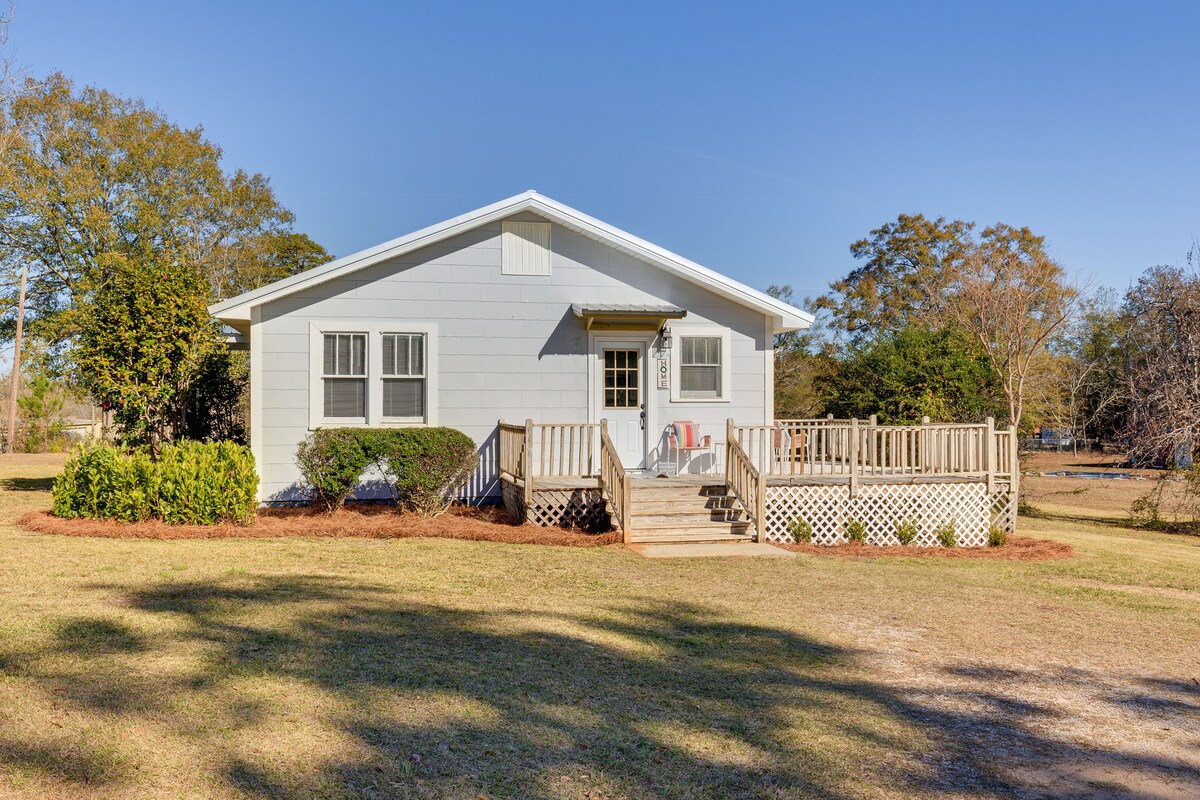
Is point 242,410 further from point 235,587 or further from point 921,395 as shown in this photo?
point 921,395

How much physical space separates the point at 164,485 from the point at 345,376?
319cm

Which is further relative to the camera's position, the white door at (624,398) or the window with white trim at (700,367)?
the window with white trim at (700,367)

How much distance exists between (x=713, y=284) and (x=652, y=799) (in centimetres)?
1094

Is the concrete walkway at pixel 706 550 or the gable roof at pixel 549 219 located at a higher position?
the gable roof at pixel 549 219

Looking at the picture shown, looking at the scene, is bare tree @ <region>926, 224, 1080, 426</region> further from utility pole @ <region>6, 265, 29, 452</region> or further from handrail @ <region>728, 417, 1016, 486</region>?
utility pole @ <region>6, 265, 29, 452</region>

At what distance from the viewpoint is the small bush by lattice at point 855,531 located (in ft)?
40.5

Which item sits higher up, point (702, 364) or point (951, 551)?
point (702, 364)

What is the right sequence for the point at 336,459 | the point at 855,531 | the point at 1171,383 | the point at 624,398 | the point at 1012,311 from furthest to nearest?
1. the point at 1012,311
2. the point at 1171,383
3. the point at 624,398
4. the point at 855,531
5. the point at 336,459

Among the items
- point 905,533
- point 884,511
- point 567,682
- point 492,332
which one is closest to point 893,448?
point 884,511

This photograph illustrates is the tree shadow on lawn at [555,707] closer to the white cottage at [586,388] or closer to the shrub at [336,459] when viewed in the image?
the shrub at [336,459]

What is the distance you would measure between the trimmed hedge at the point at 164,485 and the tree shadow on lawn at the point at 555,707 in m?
4.52

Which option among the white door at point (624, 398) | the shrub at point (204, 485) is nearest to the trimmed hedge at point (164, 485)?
the shrub at point (204, 485)

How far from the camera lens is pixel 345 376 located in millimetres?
13281

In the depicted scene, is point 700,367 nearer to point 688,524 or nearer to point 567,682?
point 688,524
